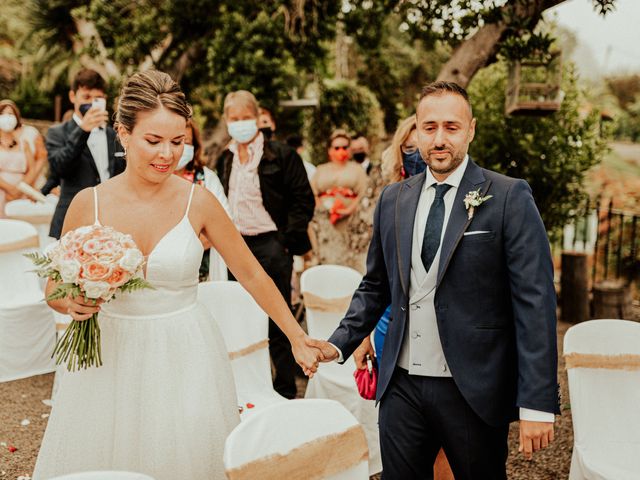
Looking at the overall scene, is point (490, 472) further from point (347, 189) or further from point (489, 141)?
point (489, 141)

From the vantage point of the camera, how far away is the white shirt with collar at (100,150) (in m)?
4.84

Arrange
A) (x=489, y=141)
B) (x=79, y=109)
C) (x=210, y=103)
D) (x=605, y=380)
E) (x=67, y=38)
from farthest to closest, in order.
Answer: (x=67, y=38)
(x=210, y=103)
(x=489, y=141)
(x=79, y=109)
(x=605, y=380)

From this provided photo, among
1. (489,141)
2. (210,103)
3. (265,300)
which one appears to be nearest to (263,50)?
(210,103)

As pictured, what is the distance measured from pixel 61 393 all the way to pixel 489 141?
6.91m

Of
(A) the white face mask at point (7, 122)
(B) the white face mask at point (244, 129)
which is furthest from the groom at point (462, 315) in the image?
(A) the white face mask at point (7, 122)

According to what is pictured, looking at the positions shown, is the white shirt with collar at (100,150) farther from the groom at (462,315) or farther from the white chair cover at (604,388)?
the white chair cover at (604,388)

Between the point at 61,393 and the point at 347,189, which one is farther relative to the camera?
the point at 347,189

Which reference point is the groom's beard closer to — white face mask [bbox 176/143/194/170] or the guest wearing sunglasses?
white face mask [bbox 176/143/194/170]

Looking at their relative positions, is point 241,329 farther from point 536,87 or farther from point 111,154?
point 536,87

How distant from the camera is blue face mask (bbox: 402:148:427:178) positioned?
3.74m

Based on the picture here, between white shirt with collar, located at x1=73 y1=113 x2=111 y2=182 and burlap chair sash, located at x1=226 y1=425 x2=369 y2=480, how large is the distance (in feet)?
11.0

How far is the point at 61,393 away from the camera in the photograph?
2299 mm

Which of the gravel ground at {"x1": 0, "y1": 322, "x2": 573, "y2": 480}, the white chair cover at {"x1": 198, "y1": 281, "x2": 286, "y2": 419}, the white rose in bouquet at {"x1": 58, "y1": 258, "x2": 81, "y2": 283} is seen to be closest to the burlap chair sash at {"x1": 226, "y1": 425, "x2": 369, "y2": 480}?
the white rose in bouquet at {"x1": 58, "y1": 258, "x2": 81, "y2": 283}

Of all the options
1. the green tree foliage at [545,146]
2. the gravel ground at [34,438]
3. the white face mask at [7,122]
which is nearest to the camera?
the gravel ground at [34,438]
